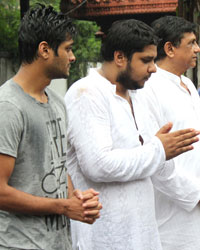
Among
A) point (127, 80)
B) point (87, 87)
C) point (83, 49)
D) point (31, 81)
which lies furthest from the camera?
point (83, 49)

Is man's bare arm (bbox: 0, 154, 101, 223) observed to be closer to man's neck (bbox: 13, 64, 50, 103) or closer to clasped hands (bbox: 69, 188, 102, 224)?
clasped hands (bbox: 69, 188, 102, 224)

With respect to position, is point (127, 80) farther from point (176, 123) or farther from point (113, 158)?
point (176, 123)

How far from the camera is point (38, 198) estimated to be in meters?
2.71

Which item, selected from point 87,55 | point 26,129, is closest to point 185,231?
point 26,129

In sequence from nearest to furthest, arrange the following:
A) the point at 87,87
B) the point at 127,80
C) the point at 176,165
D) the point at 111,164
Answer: the point at 111,164, the point at 87,87, the point at 127,80, the point at 176,165

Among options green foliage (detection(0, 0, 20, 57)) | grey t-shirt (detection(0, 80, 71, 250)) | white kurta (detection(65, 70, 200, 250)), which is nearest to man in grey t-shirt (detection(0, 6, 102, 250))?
grey t-shirt (detection(0, 80, 71, 250))

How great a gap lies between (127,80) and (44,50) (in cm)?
83

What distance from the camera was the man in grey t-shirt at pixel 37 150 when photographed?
2.65m

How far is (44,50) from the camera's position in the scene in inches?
113

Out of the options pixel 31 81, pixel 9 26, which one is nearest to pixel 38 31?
pixel 31 81

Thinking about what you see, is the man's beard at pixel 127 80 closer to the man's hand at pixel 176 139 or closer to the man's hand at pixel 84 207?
the man's hand at pixel 176 139

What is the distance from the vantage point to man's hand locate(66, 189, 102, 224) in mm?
2723

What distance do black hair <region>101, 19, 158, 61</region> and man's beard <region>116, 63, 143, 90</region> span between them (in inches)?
3.4

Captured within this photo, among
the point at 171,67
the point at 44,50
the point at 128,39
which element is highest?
the point at 44,50
